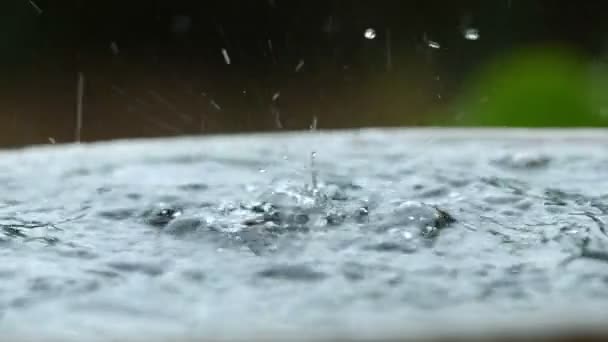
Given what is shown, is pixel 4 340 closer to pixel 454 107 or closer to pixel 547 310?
pixel 547 310

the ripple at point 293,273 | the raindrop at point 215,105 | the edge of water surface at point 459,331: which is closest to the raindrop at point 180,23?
the raindrop at point 215,105

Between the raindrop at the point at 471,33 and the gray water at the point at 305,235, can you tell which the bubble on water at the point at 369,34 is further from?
the gray water at the point at 305,235

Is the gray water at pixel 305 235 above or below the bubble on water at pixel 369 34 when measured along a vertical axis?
below

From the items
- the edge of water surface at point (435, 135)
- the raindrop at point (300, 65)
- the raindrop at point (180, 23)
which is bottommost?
the edge of water surface at point (435, 135)

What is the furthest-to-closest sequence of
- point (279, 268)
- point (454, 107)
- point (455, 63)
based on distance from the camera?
1. point (455, 63)
2. point (454, 107)
3. point (279, 268)

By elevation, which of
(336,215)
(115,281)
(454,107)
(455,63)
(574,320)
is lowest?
(574,320)

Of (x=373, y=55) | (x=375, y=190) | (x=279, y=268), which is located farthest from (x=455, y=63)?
(x=279, y=268)
